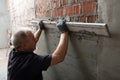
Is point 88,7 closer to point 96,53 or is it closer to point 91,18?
point 91,18

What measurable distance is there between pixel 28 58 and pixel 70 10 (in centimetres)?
60

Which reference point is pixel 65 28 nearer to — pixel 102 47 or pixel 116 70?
pixel 102 47

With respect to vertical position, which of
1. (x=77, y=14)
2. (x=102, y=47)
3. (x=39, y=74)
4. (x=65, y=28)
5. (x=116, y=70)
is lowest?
(x=39, y=74)

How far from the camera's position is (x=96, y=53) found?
1.46 m

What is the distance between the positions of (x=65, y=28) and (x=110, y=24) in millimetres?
523

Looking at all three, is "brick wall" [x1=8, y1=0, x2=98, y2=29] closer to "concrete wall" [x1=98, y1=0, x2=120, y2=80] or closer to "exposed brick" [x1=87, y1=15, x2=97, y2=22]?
"exposed brick" [x1=87, y1=15, x2=97, y2=22]

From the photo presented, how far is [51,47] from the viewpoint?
2150 millimetres

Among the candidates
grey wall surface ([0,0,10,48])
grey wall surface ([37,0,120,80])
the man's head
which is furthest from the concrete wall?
grey wall surface ([0,0,10,48])

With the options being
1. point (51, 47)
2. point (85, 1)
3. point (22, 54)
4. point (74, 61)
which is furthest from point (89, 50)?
point (51, 47)

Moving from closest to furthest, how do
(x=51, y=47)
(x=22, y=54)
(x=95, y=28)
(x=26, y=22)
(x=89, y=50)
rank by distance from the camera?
(x=95, y=28)
(x=89, y=50)
(x=22, y=54)
(x=51, y=47)
(x=26, y=22)

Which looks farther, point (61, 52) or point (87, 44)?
point (61, 52)

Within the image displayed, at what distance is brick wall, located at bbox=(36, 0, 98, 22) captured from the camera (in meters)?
1.51

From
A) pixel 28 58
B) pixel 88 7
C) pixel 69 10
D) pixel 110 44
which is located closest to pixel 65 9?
pixel 69 10

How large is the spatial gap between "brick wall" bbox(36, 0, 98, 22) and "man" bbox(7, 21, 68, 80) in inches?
6.2
